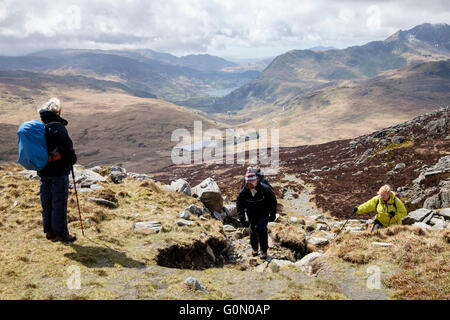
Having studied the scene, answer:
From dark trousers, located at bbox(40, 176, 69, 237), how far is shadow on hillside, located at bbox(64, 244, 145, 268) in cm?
81

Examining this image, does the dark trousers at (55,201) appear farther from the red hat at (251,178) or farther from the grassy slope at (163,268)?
the red hat at (251,178)

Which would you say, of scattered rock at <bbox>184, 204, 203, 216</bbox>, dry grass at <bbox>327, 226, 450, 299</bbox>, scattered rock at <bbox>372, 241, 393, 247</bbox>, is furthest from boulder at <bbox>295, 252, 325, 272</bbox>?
scattered rock at <bbox>184, 204, 203, 216</bbox>

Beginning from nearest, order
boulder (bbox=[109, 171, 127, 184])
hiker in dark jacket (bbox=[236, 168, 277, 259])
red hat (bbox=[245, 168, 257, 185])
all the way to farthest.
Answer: red hat (bbox=[245, 168, 257, 185]) → hiker in dark jacket (bbox=[236, 168, 277, 259]) → boulder (bbox=[109, 171, 127, 184])

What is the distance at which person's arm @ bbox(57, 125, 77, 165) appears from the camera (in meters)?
8.57

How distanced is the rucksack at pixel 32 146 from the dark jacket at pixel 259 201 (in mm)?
6596

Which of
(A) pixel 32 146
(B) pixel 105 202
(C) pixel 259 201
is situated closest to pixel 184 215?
(B) pixel 105 202

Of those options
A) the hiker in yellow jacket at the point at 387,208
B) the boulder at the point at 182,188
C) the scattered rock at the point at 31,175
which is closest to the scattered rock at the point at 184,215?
the boulder at the point at 182,188

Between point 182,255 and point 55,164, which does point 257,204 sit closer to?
point 182,255

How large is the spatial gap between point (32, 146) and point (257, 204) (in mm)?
7551

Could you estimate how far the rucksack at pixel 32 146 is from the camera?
26.7 feet

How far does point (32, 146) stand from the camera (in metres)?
8.18

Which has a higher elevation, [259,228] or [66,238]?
[66,238]

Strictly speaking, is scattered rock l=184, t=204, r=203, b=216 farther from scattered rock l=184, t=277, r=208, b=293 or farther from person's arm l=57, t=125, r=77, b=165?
scattered rock l=184, t=277, r=208, b=293
